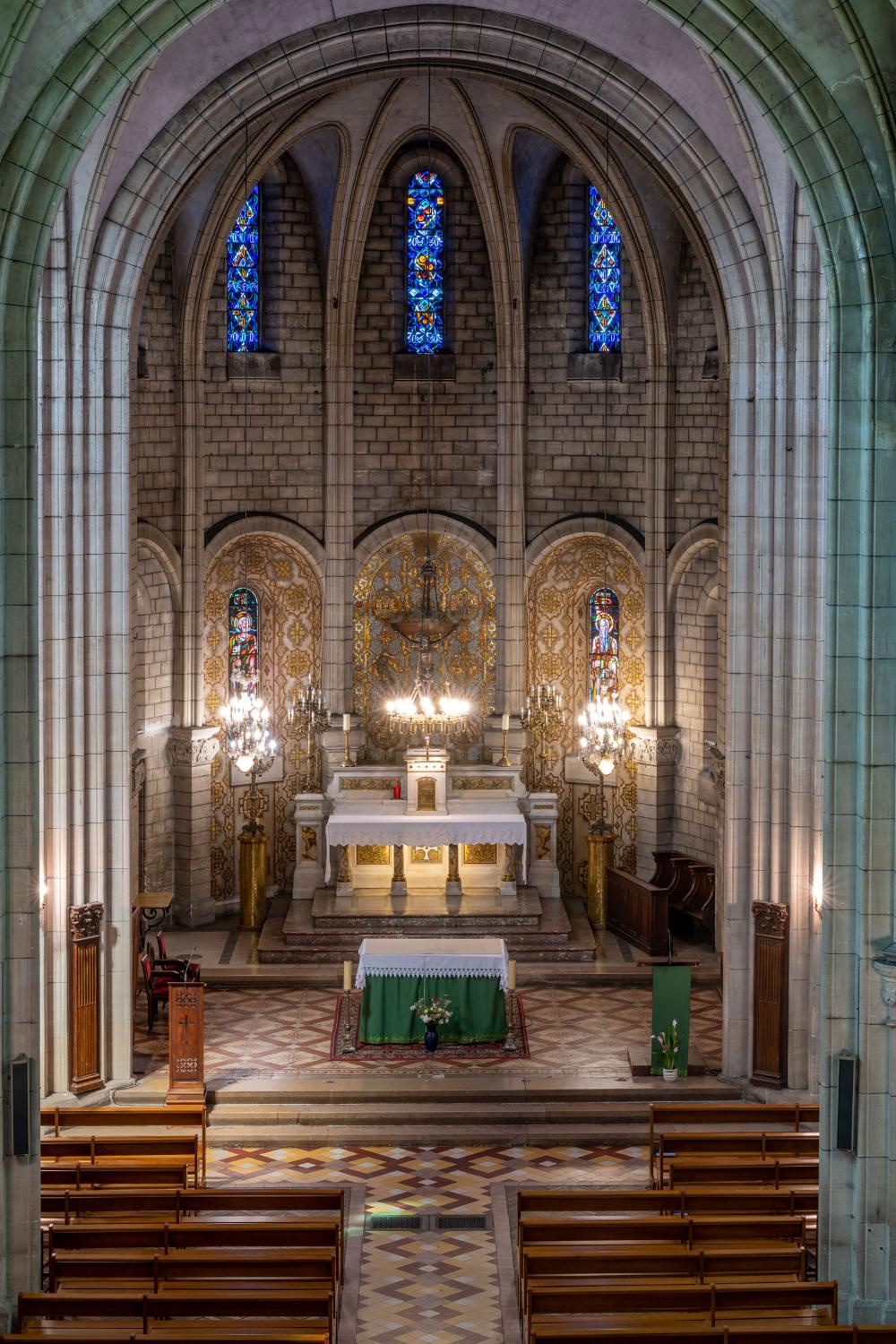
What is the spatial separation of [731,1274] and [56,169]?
10146mm

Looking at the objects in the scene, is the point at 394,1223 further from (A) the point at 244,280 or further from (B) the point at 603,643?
(A) the point at 244,280

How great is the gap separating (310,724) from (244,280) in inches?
257

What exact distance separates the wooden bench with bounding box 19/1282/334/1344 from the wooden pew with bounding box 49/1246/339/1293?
383mm

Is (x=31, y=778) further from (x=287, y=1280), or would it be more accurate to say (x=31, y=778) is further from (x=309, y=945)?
(x=309, y=945)

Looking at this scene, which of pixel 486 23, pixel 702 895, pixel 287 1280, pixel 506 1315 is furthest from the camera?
pixel 702 895

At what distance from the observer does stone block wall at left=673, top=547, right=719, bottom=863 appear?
94.5 feet

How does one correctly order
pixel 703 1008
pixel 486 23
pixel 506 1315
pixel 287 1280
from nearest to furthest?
pixel 287 1280, pixel 506 1315, pixel 486 23, pixel 703 1008

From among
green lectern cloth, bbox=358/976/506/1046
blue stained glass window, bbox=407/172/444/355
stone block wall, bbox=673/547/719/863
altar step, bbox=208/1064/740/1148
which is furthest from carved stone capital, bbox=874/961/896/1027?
blue stained glass window, bbox=407/172/444/355

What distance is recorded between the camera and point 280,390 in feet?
98.0

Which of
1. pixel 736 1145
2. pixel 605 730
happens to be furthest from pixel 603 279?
pixel 736 1145

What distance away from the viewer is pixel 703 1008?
83.5 feet

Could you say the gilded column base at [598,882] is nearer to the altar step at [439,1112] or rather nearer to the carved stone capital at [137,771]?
the carved stone capital at [137,771]

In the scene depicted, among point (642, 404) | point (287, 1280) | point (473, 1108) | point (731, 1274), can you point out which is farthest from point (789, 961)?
point (642, 404)

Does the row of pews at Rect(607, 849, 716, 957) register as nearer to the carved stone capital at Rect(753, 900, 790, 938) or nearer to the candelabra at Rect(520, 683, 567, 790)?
the candelabra at Rect(520, 683, 567, 790)
